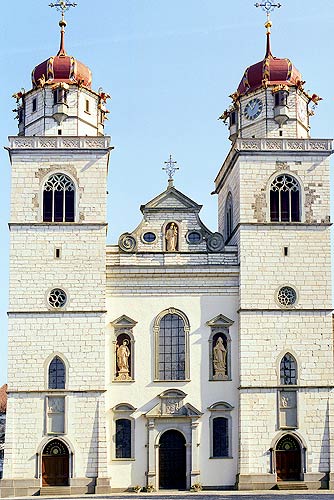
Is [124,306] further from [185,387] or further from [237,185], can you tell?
[237,185]

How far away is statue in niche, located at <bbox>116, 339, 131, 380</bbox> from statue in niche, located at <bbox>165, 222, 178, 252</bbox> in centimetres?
430

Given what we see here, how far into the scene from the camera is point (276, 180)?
4241 centimetres

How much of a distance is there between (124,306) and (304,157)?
970 centimetres

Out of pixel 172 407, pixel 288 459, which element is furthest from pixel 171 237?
pixel 288 459

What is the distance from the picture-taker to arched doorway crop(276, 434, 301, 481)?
132 ft

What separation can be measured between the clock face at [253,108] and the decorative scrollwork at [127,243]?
24.2 feet

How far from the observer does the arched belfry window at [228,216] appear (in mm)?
44625

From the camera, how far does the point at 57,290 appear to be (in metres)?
40.8

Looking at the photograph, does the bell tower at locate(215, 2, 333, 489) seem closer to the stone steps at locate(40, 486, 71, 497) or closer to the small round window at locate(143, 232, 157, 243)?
the small round window at locate(143, 232, 157, 243)

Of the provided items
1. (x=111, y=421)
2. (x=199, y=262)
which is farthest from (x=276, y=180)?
(x=111, y=421)

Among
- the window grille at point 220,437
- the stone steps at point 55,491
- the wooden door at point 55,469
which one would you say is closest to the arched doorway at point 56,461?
the wooden door at point 55,469

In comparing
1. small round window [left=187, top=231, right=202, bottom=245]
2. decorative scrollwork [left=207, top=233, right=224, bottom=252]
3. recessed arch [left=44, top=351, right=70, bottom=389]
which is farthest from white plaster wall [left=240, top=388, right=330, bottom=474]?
recessed arch [left=44, top=351, right=70, bottom=389]

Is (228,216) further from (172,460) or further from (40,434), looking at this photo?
(40,434)

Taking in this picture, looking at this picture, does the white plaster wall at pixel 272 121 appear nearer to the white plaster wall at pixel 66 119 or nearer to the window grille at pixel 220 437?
the white plaster wall at pixel 66 119
